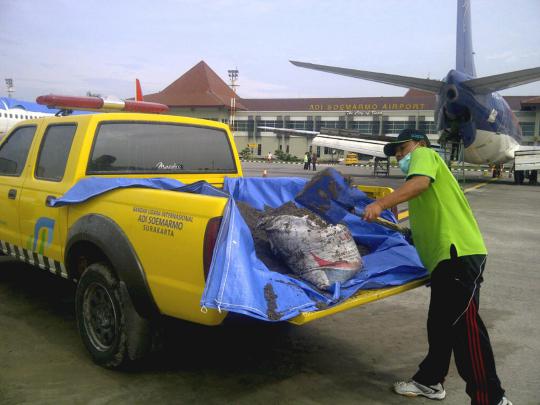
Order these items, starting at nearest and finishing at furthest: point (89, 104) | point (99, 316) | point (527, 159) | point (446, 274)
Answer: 1. point (446, 274)
2. point (99, 316)
3. point (89, 104)
4. point (527, 159)

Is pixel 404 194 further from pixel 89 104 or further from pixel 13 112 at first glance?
pixel 13 112

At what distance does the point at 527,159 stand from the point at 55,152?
24210 mm

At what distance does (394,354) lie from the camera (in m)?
4.13

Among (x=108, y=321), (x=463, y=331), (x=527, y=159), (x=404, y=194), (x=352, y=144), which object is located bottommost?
(x=108, y=321)

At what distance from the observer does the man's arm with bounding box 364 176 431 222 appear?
3.22 meters

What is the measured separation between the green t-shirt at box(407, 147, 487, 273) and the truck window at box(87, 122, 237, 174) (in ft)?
7.71

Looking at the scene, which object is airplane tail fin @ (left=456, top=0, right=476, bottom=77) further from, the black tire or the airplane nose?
the black tire

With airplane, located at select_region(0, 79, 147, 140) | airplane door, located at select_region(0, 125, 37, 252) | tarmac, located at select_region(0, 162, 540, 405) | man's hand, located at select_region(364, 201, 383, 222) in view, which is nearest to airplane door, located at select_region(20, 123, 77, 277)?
airplane door, located at select_region(0, 125, 37, 252)

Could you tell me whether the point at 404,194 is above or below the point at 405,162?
below

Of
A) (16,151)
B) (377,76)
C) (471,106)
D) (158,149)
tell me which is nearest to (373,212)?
(158,149)

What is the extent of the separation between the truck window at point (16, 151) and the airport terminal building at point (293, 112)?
69.6 meters

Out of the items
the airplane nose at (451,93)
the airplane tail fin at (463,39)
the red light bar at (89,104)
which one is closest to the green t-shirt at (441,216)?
the red light bar at (89,104)

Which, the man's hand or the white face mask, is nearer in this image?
the man's hand

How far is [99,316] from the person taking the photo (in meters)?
→ 3.69
